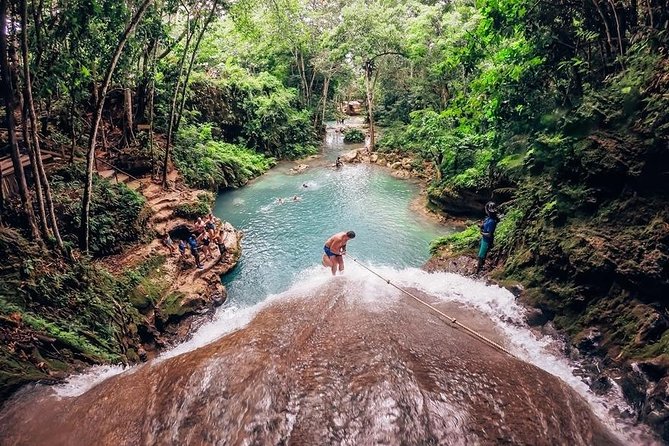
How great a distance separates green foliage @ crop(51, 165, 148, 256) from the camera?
10203 millimetres

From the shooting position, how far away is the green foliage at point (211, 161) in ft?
62.9

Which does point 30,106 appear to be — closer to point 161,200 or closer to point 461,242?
point 161,200

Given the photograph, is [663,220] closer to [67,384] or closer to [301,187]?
[67,384]

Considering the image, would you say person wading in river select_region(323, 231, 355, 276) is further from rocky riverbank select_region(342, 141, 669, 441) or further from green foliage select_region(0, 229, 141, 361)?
green foliage select_region(0, 229, 141, 361)

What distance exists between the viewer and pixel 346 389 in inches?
196

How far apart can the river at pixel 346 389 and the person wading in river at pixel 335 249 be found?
1.98 m

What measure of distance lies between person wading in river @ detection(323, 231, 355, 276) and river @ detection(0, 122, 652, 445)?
1.98m

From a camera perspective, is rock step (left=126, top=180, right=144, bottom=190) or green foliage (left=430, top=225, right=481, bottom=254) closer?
green foliage (left=430, top=225, right=481, bottom=254)

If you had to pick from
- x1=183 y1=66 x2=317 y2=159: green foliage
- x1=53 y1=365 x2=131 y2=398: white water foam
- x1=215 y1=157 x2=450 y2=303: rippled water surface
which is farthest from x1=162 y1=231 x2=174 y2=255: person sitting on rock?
x1=183 y1=66 x2=317 y2=159: green foliage

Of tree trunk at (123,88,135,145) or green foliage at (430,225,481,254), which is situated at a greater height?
tree trunk at (123,88,135,145)

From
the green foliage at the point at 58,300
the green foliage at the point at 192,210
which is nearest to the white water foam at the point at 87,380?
the green foliage at the point at 58,300

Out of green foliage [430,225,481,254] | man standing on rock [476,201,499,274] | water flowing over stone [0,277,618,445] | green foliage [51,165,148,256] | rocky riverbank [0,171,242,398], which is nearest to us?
water flowing over stone [0,277,618,445]

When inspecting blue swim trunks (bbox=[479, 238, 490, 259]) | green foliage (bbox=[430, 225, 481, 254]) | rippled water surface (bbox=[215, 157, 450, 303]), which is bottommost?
rippled water surface (bbox=[215, 157, 450, 303])

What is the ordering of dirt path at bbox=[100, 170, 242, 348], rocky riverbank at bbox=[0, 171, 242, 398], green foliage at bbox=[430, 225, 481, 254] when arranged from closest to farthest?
rocky riverbank at bbox=[0, 171, 242, 398] → dirt path at bbox=[100, 170, 242, 348] → green foliage at bbox=[430, 225, 481, 254]
